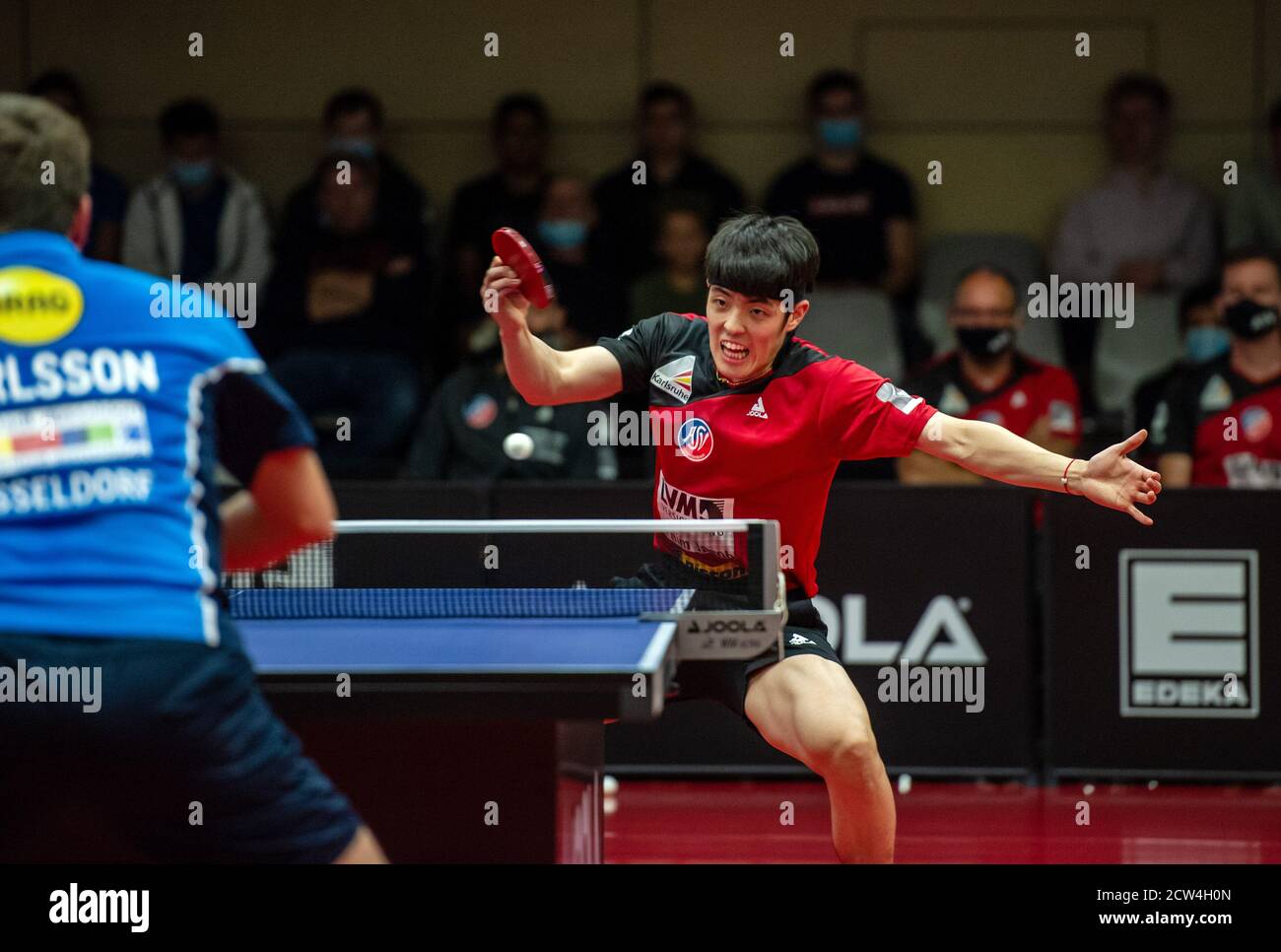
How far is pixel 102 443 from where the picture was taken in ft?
7.64

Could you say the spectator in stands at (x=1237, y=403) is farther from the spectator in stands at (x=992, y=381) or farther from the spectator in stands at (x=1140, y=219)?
the spectator in stands at (x=1140, y=219)

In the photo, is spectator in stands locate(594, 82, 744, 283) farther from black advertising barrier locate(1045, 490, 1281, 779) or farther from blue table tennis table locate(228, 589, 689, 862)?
blue table tennis table locate(228, 589, 689, 862)

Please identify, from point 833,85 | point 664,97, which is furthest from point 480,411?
point 833,85

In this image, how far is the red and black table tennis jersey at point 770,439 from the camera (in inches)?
166

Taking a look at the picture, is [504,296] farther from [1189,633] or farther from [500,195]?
[500,195]

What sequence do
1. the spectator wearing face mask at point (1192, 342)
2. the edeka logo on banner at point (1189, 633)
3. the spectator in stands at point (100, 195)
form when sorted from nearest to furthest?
the edeka logo on banner at point (1189, 633) < the spectator wearing face mask at point (1192, 342) < the spectator in stands at point (100, 195)

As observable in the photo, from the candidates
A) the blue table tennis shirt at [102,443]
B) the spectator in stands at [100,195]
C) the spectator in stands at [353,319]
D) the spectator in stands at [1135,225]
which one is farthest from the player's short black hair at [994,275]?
the blue table tennis shirt at [102,443]

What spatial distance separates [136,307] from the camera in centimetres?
239

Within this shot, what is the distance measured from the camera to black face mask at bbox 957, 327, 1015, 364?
24.3ft

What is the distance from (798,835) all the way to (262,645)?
312 centimetres

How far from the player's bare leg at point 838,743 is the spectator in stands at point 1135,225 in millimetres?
5066

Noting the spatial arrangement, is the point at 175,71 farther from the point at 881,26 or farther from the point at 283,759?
the point at 283,759

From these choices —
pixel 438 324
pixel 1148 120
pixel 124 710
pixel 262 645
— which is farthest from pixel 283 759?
pixel 1148 120

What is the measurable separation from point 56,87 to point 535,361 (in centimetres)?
586
